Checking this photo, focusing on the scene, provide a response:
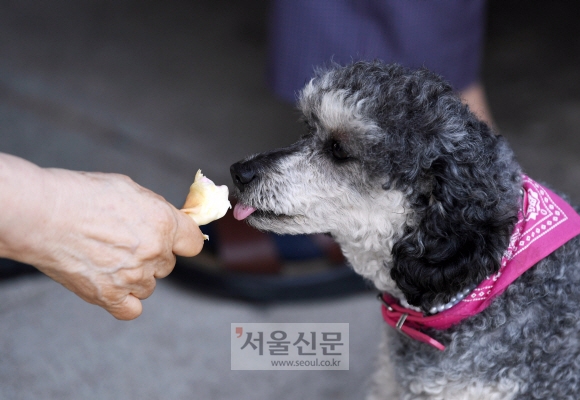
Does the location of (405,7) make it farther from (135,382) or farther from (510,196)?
(135,382)

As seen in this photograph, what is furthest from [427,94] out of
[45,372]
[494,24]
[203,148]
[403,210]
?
[494,24]

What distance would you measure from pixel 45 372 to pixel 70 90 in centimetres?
241

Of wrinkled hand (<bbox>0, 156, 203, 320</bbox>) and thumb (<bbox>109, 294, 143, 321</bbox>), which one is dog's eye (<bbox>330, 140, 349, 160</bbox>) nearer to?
wrinkled hand (<bbox>0, 156, 203, 320</bbox>)

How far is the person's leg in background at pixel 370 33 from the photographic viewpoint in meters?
2.70

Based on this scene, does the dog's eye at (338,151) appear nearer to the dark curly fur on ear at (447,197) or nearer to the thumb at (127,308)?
the dark curly fur on ear at (447,197)

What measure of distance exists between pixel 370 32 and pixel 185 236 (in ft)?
4.70

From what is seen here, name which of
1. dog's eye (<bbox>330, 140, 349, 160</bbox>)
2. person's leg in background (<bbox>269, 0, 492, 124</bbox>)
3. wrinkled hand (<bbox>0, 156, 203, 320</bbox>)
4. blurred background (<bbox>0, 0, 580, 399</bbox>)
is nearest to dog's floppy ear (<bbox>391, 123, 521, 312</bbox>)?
dog's eye (<bbox>330, 140, 349, 160</bbox>)

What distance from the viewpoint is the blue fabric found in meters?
2.70

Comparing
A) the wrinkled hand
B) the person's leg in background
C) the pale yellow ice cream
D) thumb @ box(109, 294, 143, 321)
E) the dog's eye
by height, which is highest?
the person's leg in background

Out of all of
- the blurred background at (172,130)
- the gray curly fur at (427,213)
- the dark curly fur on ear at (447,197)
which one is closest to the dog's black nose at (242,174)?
the gray curly fur at (427,213)

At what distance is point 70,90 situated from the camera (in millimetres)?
4520

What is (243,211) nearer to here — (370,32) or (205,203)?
(205,203)

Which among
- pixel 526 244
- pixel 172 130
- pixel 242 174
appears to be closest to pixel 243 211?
pixel 242 174

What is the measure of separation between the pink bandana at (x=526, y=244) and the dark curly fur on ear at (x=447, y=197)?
0.19ft
